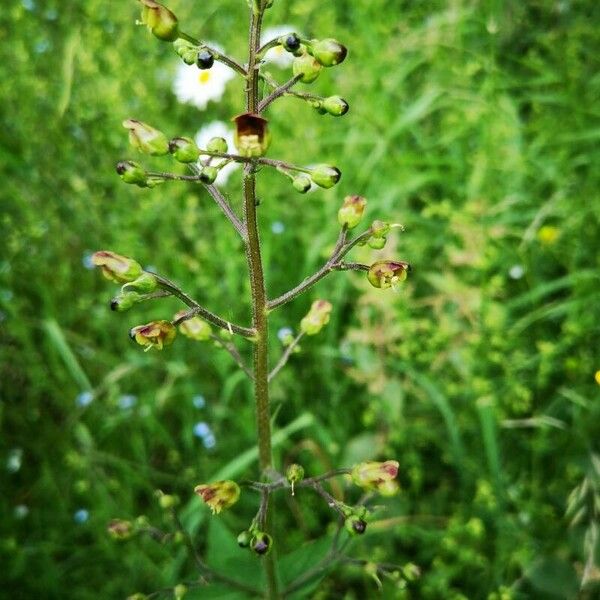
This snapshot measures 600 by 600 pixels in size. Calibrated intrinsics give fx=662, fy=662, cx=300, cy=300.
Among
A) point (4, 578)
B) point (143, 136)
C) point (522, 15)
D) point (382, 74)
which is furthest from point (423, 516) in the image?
point (522, 15)

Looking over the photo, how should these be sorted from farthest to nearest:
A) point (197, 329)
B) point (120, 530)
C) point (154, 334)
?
point (120, 530) → point (197, 329) → point (154, 334)

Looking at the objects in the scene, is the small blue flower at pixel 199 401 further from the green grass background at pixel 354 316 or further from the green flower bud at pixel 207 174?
the green flower bud at pixel 207 174

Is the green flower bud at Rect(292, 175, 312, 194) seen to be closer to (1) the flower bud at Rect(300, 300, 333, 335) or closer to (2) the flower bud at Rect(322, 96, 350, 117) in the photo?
(2) the flower bud at Rect(322, 96, 350, 117)

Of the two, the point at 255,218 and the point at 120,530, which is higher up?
the point at 255,218

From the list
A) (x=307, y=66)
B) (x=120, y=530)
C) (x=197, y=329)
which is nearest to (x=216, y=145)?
(x=307, y=66)

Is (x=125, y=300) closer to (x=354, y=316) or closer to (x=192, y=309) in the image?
(x=192, y=309)

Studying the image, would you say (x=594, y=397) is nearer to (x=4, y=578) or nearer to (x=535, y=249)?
(x=535, y=249)

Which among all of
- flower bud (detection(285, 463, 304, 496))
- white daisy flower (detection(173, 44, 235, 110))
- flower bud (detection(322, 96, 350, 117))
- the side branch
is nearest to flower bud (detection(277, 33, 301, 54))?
flower bud (detection(322, 96, 350, 117))
